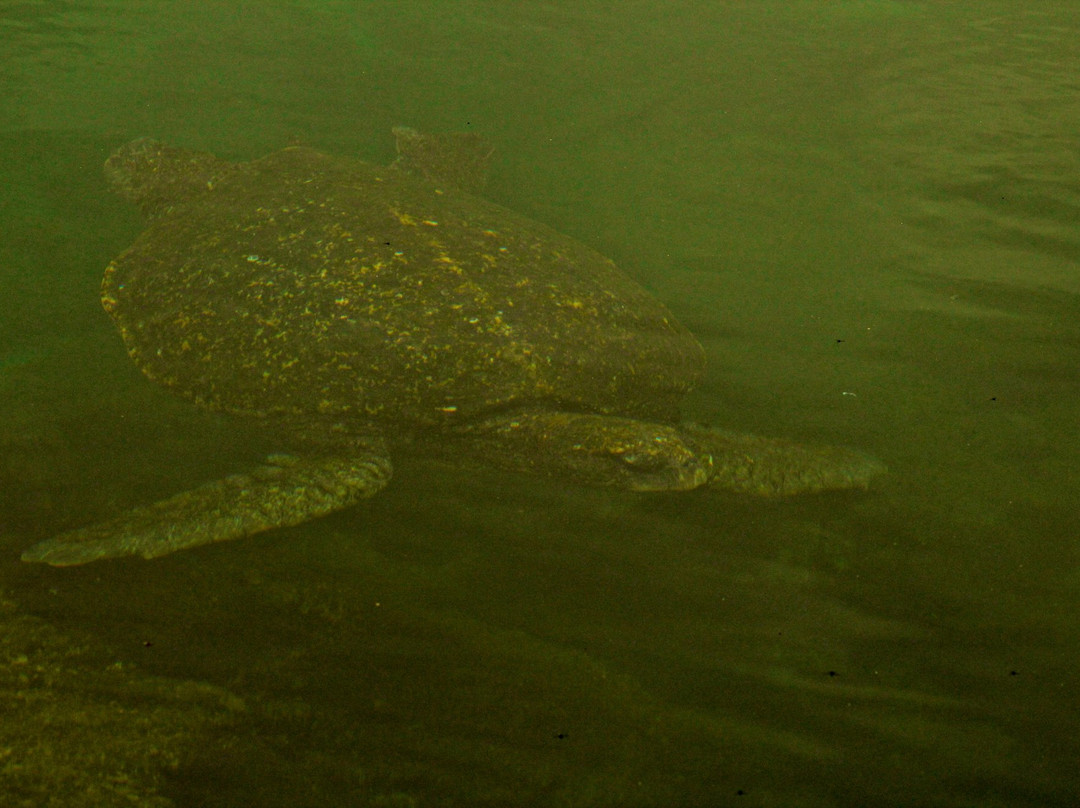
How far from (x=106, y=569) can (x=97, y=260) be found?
2.64 meters

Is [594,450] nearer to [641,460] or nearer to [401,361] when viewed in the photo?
[641,460]

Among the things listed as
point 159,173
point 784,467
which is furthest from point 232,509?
point 159,173

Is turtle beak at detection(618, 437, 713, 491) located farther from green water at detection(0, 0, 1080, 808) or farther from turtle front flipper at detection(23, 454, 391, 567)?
turtle front flipper at detection(23, 454, 391, 567)

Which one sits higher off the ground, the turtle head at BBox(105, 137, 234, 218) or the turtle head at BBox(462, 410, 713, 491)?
the turtle head at BBox(105, 137, 234, 218)

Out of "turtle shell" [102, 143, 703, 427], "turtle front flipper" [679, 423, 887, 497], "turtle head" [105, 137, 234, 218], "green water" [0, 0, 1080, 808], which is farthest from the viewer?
"turtle head" [105, 137, 234, 218]

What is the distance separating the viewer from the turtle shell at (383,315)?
Result: 3.02 meters

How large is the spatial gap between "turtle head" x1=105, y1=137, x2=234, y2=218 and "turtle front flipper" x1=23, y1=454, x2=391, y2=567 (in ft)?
7.80

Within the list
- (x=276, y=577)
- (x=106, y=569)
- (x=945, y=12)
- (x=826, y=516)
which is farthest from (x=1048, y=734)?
(x=945, y=12)

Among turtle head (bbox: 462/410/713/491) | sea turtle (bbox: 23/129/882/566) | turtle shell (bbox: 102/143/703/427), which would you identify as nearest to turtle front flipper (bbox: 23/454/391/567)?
A: sea turtle (bbox: 23/129/882/566)

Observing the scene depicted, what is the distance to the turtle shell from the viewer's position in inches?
119

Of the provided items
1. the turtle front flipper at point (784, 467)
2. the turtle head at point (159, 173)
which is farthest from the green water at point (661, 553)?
the turtle head at point (159, 173)

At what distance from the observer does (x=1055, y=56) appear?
6523 mm

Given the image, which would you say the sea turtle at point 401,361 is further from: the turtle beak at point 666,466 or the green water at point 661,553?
the green water at point 661,553

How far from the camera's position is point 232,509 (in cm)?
267
